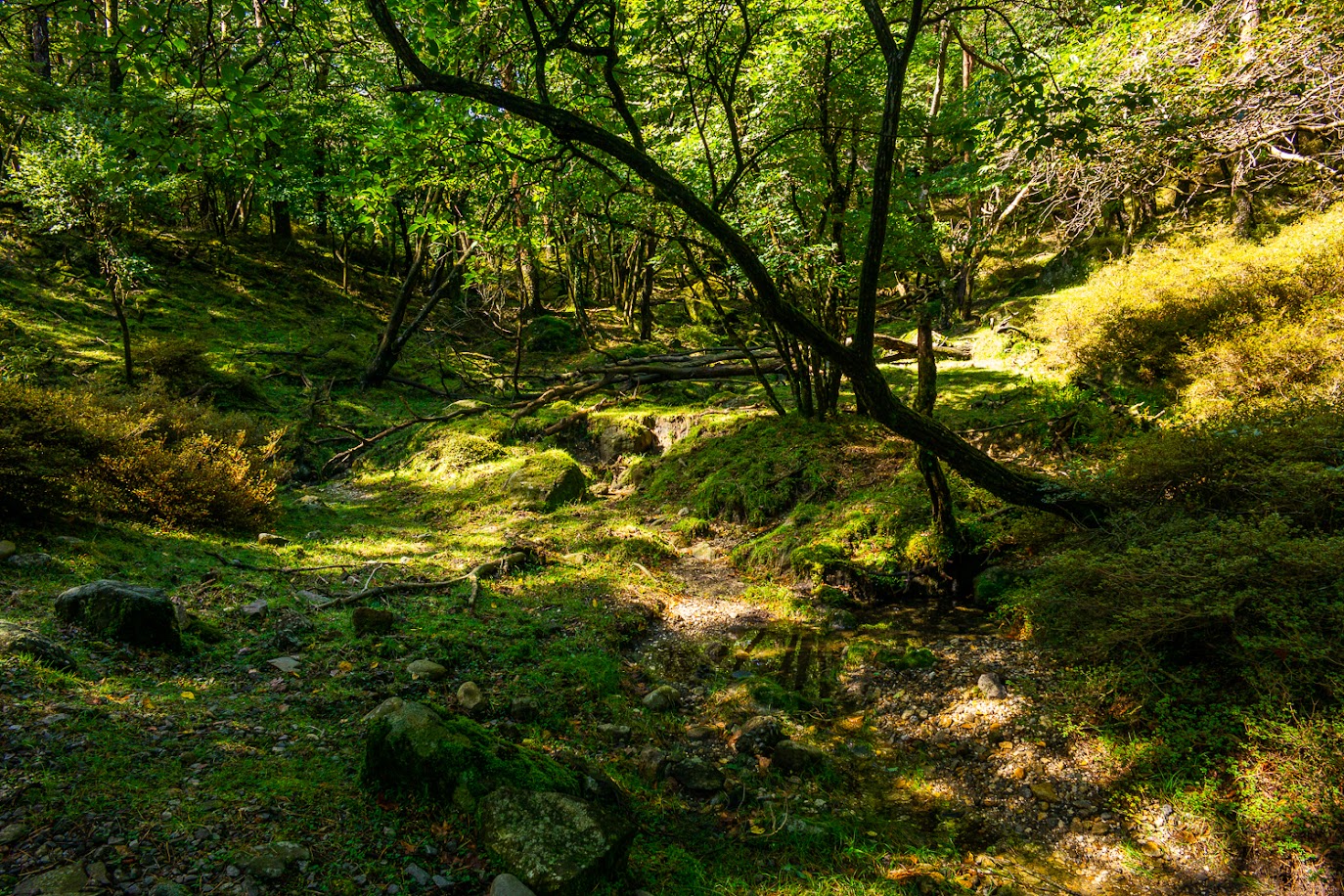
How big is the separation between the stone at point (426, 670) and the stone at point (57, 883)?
2.11 meters

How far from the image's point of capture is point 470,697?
3945 mm

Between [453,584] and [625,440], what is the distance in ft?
17.8

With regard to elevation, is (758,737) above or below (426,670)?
below

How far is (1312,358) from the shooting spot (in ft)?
19.7

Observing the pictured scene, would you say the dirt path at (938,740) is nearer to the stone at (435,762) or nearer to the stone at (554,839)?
the stone at (554,839)

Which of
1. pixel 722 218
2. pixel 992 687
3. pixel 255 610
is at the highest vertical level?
pixel 722 218

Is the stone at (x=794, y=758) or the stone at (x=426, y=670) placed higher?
the stone at (x=426, y=670)

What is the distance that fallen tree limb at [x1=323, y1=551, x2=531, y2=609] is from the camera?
5.40m

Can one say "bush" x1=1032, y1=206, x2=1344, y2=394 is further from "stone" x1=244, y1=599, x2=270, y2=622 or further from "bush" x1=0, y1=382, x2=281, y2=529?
"bush" x1=0, y1=382, x2=281, y2=529

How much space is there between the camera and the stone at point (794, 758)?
393 centimetres

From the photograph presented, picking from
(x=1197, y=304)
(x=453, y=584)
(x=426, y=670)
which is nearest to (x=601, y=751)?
(x=426, y=670)

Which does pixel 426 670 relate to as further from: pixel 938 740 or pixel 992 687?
pixel 992 687

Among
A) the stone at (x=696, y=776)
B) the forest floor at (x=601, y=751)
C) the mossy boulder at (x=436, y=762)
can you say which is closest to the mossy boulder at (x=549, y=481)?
the forest floor at (x=601, y=751)

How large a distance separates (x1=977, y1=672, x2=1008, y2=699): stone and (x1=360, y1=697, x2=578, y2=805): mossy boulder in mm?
3233
